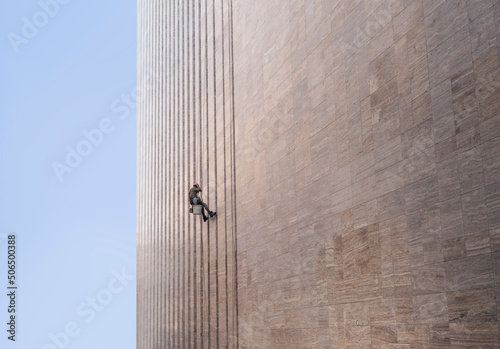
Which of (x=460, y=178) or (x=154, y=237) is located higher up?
(x=154, y=237)

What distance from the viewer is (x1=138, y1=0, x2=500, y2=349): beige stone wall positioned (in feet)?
24.5

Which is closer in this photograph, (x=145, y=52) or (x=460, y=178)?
(x=460, y=178)

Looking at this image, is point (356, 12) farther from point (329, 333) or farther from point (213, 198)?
point (213, 198)

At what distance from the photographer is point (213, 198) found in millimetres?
19922

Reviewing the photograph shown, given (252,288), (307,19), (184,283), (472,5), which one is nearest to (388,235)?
(472,5)

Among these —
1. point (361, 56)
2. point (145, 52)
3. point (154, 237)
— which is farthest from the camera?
point (145, 52)

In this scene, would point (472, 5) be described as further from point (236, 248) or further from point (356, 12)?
point (236, 248)

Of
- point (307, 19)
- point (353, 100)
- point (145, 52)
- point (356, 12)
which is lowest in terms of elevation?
point (353, 100)

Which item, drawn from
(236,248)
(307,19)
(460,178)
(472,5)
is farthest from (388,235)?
(236,248)

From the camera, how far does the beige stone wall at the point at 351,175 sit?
7457mm

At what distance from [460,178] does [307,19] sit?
19.2ft

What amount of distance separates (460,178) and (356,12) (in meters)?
3.86

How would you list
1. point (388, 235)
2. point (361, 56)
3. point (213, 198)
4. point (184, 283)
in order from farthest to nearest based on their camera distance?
point (184, 283)
point (213, 198)
point (361, 56)
point (388, 235)

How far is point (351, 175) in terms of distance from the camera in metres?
10.3
